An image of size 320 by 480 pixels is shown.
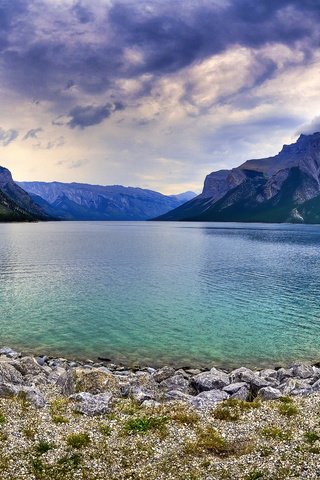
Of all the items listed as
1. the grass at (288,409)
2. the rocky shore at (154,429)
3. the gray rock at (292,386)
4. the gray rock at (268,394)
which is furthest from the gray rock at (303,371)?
the grass at (288,409)

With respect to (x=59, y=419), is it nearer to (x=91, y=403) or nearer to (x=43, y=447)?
(x=91, y=403)

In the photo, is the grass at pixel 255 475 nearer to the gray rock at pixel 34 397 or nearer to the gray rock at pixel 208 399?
the gray rock at pixel 208 399

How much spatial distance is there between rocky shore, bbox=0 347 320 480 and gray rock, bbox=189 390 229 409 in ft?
0.23

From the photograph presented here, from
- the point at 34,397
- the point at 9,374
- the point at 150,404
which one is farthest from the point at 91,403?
the point at 9,374

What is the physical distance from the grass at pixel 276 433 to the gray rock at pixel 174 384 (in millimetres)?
9930

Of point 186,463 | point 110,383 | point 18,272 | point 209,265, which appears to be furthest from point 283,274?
point 186,463

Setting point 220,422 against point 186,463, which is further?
point 220,422

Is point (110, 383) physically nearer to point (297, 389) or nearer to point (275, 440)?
point (275, 440)

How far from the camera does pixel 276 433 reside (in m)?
20.8

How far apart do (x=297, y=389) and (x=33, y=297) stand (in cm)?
5154

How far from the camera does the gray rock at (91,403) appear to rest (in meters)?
23.3

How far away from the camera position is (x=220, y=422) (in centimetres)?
2259

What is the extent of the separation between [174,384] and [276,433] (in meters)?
11.5

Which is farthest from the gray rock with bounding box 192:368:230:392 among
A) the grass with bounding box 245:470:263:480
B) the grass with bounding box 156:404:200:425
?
the grass with bounding box 245:470:263:480
